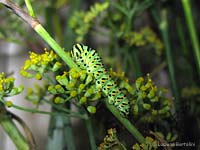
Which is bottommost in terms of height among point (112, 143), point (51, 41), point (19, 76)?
point (112, 143)

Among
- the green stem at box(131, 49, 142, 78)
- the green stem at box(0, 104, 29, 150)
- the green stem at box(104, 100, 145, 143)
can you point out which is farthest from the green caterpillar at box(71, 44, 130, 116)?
the green stem at box(131, 49, 142, 78)

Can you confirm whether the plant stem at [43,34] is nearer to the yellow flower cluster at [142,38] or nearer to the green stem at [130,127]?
the green stem at [130,127]

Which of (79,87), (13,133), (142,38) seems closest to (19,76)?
(142,38)

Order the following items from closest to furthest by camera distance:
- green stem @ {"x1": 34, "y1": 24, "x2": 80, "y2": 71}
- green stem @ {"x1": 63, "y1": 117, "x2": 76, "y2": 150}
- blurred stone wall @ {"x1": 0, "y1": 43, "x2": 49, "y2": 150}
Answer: green stem @ {"x1": 34, "y1": 24, "x2": 80, "y2": 71}, green stem @ {"x1": 63, "y1": 117, "x2": 76, "y2": 150}, blurred stone wall @ {"x1": 0, "y1": 43, "x2": 49, "y2": 150}

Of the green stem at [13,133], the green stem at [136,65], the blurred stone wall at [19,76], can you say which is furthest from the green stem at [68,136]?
the blurred stone wall at [19,76]

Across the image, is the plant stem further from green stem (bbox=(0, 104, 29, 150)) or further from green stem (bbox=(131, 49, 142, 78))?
green stem (bbox=(131, 49, 142, 78))

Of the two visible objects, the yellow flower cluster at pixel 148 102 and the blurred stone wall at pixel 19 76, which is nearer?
the yellow flower cluster at pixel 148 102

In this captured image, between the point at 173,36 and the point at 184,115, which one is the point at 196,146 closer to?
the point at 184,115

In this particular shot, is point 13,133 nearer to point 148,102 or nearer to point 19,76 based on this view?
point 148,102
